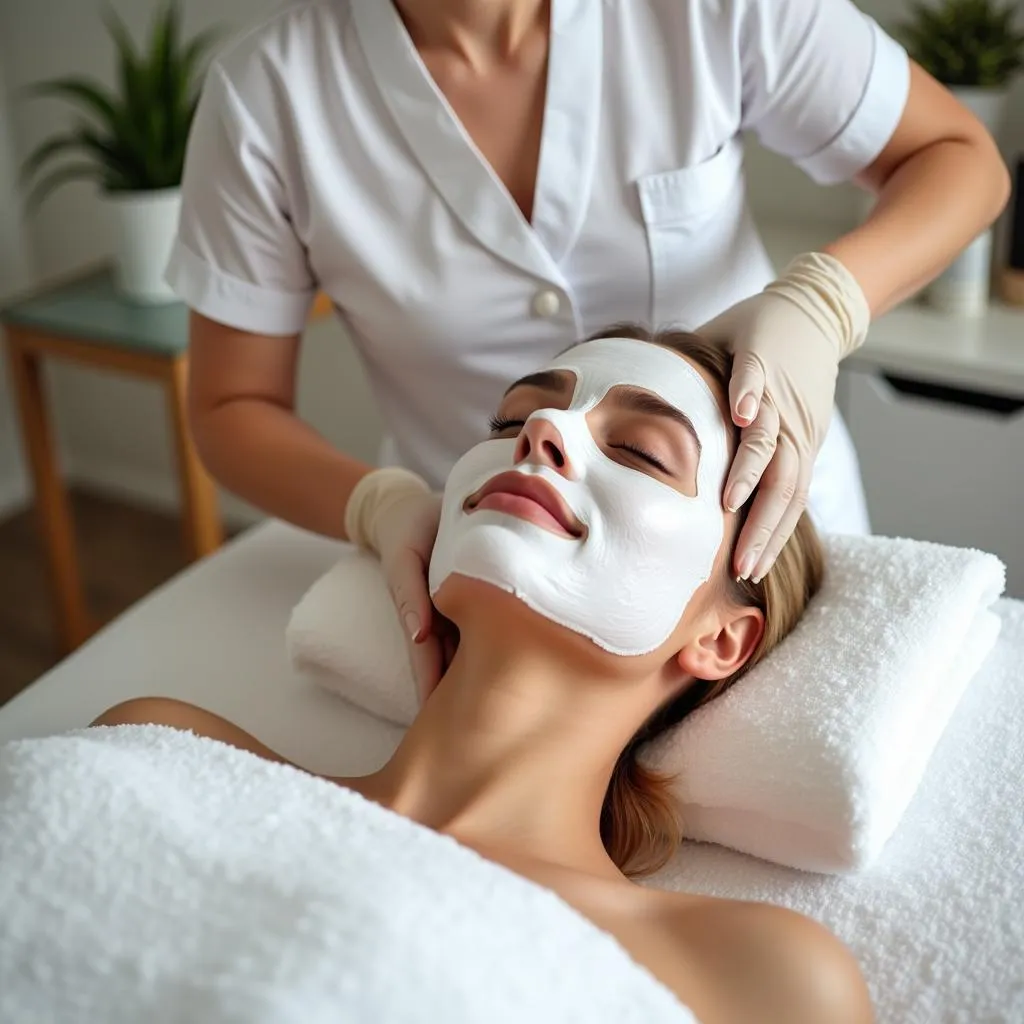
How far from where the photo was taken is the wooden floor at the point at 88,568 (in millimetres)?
2684

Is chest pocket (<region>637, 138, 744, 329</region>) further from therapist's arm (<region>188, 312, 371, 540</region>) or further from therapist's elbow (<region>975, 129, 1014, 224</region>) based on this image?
therapist's arm (<region>188, 312, 371, 540</region>)

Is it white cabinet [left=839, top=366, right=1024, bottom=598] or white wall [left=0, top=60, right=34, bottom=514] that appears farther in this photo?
white wall [left=0, top=60, right=34, bottom=514]

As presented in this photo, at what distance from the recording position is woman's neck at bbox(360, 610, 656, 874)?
1.04 m

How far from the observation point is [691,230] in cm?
134

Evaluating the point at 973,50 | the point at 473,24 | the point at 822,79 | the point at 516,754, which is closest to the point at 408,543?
the point at 516,754

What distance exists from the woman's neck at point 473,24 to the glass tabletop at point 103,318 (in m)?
0.91

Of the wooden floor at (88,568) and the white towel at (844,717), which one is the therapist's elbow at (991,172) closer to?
the white towel at (844,717)

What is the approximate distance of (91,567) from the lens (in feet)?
9.76

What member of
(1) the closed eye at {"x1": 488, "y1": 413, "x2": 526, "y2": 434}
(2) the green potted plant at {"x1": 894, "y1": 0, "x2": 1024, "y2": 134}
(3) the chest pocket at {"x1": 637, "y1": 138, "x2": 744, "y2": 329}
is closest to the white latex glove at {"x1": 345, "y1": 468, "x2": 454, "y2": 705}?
(1) the closed eye at {"x1": 488, "y1": 413, "x2": 526, "y2": 434}

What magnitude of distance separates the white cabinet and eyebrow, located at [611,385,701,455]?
2.69ft

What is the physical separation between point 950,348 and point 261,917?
1.30 meters

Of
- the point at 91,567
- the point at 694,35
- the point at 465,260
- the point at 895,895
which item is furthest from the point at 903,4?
the point at 91,567

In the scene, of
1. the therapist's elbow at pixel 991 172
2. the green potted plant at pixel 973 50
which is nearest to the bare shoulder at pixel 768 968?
the therapist's elbow at pixel 991 172

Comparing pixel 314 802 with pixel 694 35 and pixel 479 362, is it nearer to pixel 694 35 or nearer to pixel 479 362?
pixel 479 362
